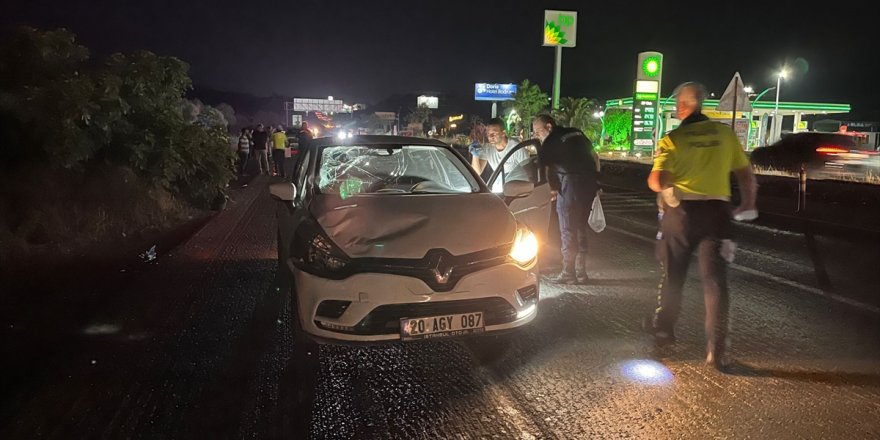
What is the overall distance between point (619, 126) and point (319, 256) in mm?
38622

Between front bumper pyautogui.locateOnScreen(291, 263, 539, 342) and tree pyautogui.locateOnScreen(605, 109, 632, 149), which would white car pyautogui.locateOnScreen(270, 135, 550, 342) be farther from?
tree pyautogui.locateOnScreen(605, 109, 632, 149)

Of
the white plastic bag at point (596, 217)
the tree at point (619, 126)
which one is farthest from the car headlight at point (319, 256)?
the tree at point (619, 126)

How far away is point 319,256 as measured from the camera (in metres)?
4.20

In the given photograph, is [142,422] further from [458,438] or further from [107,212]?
[107,212]

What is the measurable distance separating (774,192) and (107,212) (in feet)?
45.3

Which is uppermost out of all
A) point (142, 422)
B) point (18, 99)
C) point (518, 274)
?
point (18, 99)

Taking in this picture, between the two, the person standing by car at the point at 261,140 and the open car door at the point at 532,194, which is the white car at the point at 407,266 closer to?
the open car door at the point at 532,194

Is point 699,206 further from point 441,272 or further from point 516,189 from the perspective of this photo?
point 441,272

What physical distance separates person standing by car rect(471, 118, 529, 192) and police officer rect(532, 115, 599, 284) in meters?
0.33

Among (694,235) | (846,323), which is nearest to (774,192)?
(846,323)

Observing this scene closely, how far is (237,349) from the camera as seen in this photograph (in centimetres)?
470

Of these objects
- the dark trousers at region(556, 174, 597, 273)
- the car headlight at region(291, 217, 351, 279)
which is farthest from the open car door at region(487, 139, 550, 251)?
the car headlight at region(291, 217, 351, 279)

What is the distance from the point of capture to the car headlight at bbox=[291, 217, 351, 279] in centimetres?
409

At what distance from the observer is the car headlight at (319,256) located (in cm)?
409
